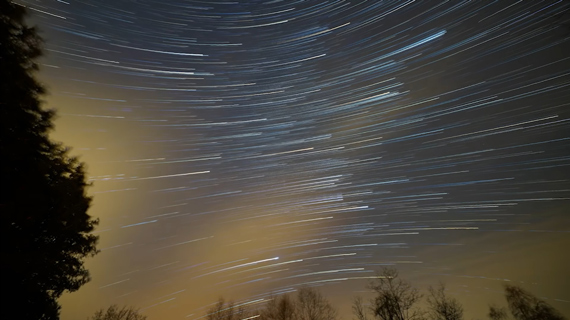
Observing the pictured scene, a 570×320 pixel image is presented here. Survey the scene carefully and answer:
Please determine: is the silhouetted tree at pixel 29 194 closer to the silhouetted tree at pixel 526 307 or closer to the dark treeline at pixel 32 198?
the dark treeline at pixel 32 198

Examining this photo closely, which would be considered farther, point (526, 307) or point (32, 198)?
point (526, 307)

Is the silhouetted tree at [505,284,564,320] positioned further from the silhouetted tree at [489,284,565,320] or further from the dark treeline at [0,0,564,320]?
the dark treeline at [0,0,564,320]

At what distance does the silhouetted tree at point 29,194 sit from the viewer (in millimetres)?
8258

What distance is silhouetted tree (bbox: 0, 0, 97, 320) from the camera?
8258mm

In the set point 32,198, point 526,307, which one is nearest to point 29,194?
point 32,198

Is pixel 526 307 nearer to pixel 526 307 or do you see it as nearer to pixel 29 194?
pixel 526 307

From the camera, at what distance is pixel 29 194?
8805 mm

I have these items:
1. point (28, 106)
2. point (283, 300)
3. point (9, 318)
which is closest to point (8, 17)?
point (28, 106)

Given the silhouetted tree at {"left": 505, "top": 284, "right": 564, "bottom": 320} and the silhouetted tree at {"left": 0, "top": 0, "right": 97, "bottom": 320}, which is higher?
the silhouetted tree at {"left": 0, "top": 0, "right": 97, "bottom": 320}

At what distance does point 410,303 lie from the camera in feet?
125

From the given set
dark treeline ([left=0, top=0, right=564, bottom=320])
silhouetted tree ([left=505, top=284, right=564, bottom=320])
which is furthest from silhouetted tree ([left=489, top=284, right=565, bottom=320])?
dark treeline ([left=0, top=0, right=564, bottom=320])

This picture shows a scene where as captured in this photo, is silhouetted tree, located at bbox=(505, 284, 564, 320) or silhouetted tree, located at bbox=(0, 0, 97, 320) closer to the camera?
silhouetted tree, located at bbox=(0, 0, 97, 320)

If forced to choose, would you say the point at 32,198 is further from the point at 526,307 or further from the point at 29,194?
the point at 526,307

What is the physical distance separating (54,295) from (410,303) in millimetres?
43776
